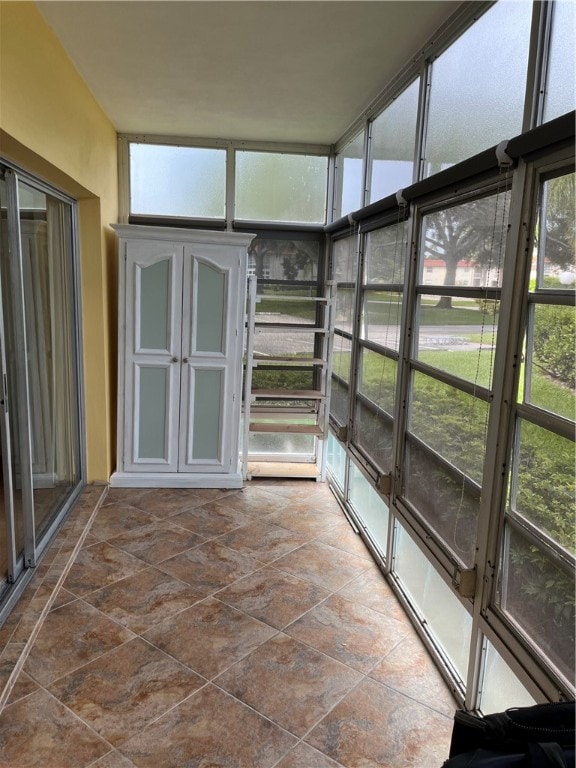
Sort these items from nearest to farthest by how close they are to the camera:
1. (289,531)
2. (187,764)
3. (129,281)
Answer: (187,764) < (289,531) < (129,281)

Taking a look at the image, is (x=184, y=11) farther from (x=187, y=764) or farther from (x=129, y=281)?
(x=187, y=764)

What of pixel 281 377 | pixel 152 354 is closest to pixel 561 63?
pixel 152 354

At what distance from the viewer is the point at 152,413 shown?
4371 mm

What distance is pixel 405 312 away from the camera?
2.92 m

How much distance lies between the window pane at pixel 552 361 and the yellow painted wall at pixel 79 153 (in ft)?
6.67

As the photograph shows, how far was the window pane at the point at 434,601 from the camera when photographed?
2371mm

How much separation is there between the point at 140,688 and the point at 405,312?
207cm

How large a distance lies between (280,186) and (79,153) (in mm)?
1939

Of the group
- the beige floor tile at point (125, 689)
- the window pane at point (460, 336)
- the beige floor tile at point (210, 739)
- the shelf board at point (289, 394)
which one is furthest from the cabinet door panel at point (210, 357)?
the beige floor tile at point (210, 739)

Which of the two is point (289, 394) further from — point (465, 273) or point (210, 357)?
point (465, 273)

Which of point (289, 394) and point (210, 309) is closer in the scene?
point (210, 309)

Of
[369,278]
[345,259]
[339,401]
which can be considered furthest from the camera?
[339,401]

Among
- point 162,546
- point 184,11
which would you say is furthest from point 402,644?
point 184,11

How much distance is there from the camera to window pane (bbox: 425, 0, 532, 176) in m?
1.94
